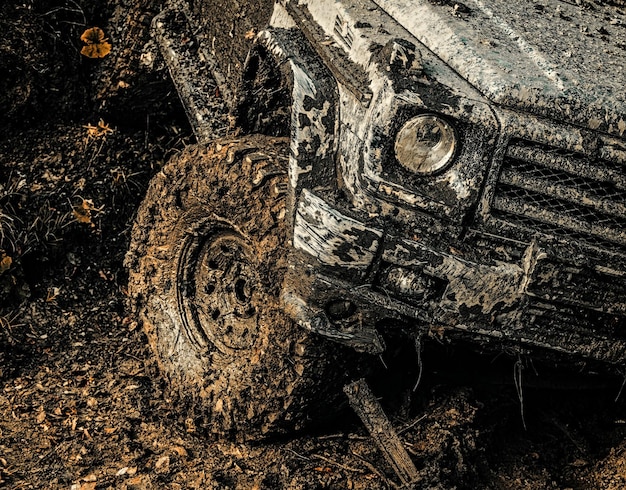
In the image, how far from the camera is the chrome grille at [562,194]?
102 inches

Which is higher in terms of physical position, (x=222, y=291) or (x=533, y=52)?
(x=533, y=52)

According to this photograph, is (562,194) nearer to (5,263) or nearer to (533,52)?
(533,52)

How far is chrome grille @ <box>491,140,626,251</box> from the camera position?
260cm

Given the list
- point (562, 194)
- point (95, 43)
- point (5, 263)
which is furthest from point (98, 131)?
point (562, 194)

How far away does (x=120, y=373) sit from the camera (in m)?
3.79

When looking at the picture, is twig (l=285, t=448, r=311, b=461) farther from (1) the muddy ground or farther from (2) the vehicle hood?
(2) the vehicle hood

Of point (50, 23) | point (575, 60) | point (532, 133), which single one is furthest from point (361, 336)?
point (50, 23)

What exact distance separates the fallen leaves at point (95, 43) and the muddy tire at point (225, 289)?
1.27 m

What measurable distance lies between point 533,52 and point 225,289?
151cm

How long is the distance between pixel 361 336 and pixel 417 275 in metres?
0.29

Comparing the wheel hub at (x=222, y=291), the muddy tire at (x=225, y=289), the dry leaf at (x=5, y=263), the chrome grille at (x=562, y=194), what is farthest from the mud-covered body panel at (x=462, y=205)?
the dry leaf at (x=5, y=263)

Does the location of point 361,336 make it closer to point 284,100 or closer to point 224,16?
point 284,100

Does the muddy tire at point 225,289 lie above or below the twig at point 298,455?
above

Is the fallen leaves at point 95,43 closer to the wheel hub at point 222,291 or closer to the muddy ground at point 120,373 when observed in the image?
the muddy ground at point 120,373
